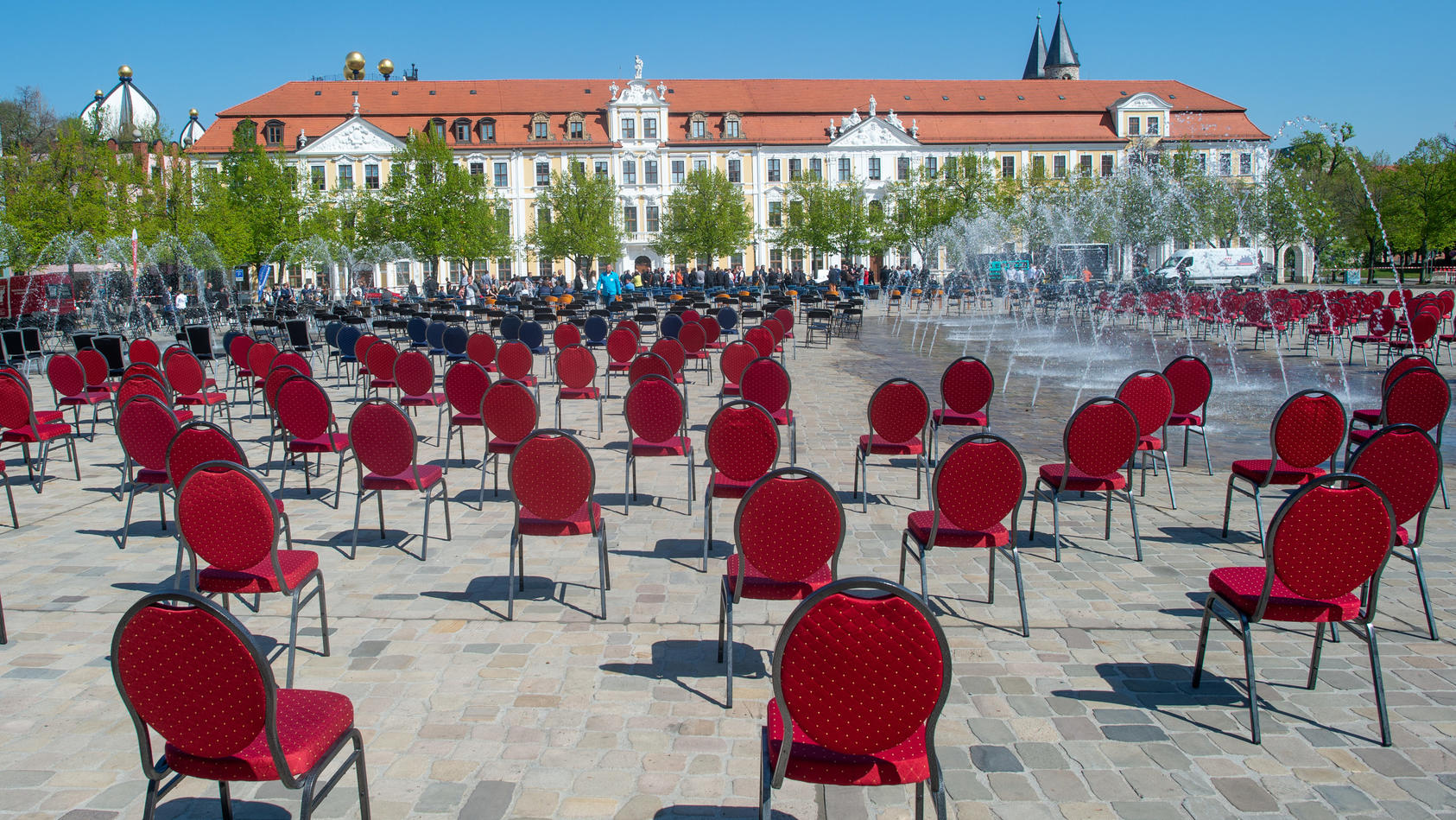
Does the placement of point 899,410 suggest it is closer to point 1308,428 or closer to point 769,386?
point 769,386

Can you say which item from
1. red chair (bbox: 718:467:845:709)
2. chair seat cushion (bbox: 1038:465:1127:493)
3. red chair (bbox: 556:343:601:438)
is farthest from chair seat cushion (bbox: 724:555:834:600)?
red chair (bbox: 556:343:601:438)

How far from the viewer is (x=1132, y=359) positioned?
65.0 ft

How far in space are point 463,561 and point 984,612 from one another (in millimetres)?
3415

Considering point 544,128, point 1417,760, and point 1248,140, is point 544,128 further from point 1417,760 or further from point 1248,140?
point 1417,760

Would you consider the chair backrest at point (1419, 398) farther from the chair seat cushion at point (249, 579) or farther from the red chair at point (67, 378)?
the red chair at point (67, 378)

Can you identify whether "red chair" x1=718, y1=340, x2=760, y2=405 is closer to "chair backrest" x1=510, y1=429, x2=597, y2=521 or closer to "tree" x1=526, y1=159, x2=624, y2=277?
"chair backrest" x1=510, y1=429, x2=597, y2=521

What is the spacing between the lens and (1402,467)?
16.2 feet

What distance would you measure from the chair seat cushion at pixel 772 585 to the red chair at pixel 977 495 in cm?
83

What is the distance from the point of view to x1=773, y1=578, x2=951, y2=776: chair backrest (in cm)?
273

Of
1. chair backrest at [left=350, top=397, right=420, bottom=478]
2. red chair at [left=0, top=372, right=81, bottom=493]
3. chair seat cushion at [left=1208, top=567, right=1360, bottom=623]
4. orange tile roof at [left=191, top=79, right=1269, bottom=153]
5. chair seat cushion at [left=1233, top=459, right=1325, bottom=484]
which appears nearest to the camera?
chair seat cushion at [left=1208, top=567, right=1360, bottom=623]

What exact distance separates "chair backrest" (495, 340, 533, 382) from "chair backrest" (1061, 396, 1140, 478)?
6.11m

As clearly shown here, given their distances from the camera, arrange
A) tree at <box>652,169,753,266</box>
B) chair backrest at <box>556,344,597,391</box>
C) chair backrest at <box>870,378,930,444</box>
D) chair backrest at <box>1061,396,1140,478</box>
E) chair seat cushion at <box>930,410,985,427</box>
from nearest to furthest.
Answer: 1. chair backrest at <box>1061,396,1140,478</box>
2. chair backrest at <box>870,378,930,444</box>
3. chair seat cushion at <box>930,410,985,427</box>
4. chair backrest at <box>556,344,597,391</box>
5. tree at <box>652,169,753,266</box>

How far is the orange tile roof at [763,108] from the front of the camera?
68.0 metres

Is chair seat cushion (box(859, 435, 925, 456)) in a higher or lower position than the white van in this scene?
lower
